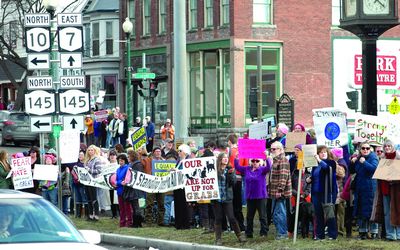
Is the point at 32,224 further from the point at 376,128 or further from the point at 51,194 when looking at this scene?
the point at 51,194

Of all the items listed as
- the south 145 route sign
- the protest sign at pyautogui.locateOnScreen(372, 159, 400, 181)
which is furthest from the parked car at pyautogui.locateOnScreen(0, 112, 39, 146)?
the protest sign at pyautogui.locateOnScreen(372, 159, 400, 181)

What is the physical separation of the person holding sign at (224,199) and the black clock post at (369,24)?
2763 mm

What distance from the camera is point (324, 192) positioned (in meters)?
17.8

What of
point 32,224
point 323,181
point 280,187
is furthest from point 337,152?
point 32,224

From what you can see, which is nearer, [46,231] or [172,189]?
[46,231]

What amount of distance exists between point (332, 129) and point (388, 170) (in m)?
1.91

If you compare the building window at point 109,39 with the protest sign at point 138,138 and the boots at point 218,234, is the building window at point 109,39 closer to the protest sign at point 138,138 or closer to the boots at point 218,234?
the protest sign at point 138,138

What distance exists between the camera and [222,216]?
19.8 metres

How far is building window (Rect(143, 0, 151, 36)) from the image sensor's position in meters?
57.5

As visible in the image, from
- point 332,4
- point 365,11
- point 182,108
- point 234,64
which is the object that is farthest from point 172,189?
point 332,4

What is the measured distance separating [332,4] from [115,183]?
31937 millimetres

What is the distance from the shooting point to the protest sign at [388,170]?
682 inches

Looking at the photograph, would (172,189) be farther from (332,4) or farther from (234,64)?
(332,4)

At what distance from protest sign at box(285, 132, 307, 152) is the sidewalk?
2.63 m
